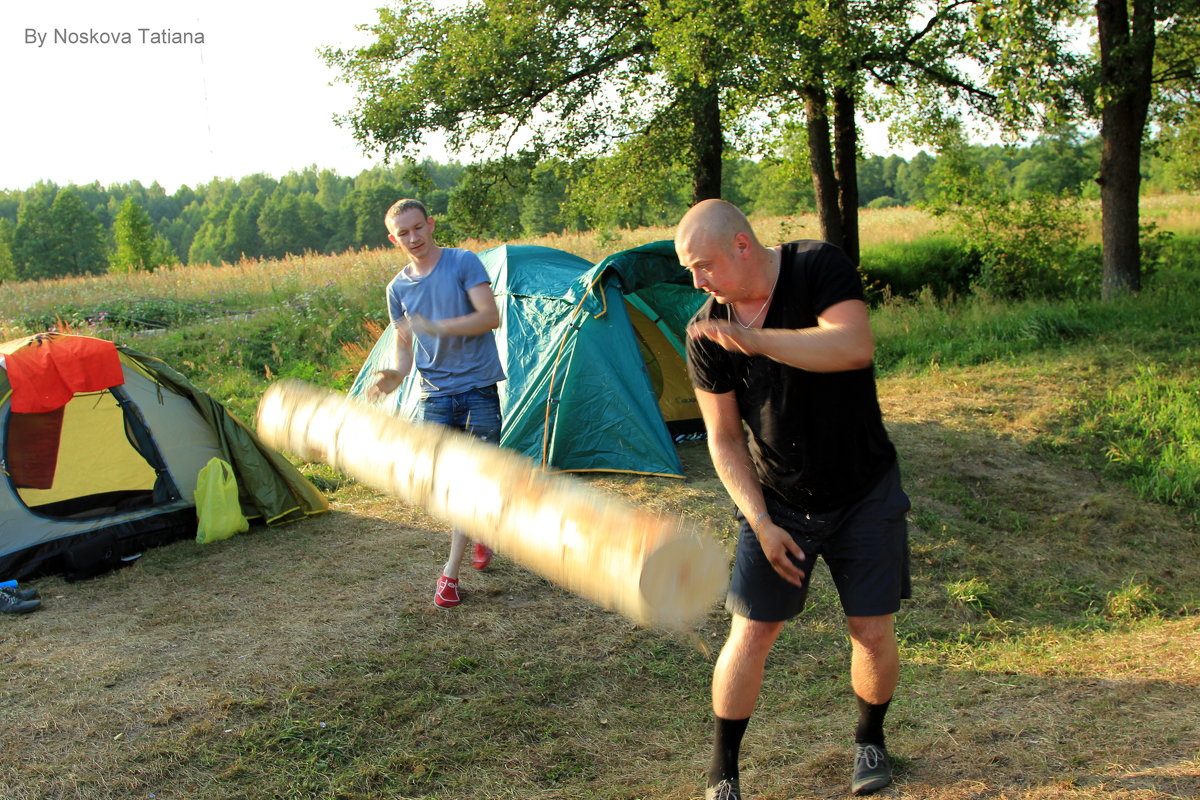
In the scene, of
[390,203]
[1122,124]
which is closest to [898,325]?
[1122,124]

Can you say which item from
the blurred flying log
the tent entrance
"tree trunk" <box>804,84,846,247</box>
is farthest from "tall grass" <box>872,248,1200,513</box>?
the tent entrance

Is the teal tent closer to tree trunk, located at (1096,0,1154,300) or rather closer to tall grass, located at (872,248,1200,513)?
tall grass, located at (872,248,1200,513)

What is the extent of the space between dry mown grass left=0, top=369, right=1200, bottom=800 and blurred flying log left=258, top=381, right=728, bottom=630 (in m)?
0.87

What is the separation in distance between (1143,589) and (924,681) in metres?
2.03

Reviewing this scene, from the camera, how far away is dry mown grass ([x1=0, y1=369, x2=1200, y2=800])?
2.95 metres

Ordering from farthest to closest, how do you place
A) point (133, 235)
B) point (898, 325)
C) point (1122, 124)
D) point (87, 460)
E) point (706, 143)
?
1. point (133, 235)
2. point (706, 143)
3. point (898, 325)
4. point (1122, 124)
5. point (87, 460)

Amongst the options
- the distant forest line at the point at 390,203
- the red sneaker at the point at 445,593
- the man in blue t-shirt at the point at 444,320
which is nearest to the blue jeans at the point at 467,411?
the man in blue t-shirt at the point at 444,320

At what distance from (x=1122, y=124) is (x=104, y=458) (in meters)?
10.5

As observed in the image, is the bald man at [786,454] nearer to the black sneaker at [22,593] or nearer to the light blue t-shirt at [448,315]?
the light blue t-shirt at [448,315]

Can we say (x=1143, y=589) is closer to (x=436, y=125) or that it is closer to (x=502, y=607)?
(x=502, y=607)

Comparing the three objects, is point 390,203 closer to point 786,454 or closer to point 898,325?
point 898,325

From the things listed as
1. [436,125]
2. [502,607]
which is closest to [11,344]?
[502,607]

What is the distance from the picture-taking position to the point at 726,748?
8.31 feet

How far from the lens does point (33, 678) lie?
145 inches
